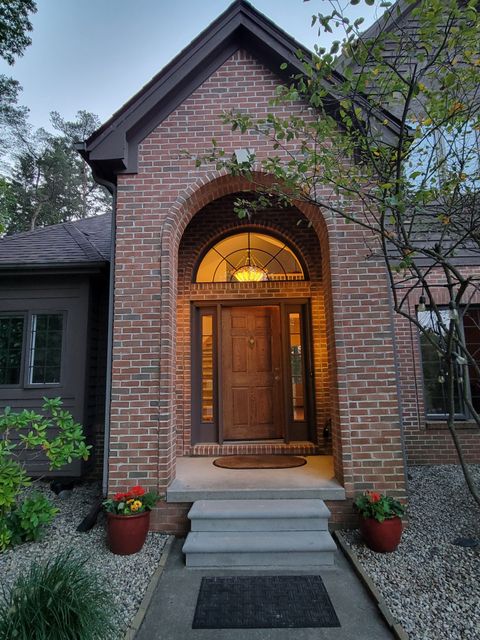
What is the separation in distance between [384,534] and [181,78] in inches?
204

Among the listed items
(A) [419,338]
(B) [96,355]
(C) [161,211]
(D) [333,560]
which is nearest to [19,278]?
(B) [96,355]

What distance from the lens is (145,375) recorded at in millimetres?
3742

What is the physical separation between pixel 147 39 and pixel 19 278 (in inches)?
299

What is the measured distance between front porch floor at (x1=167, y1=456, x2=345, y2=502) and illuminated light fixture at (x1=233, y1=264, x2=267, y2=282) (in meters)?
2.78

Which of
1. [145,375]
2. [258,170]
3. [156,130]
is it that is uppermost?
[156,130]

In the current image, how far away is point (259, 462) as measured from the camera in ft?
15.0

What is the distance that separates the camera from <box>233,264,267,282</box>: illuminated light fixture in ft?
18.0

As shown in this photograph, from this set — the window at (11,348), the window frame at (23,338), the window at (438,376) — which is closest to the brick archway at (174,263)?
the window at (438,376)

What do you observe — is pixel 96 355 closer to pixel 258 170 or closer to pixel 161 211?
pixel 161 211

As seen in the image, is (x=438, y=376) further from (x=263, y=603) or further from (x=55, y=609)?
(x=55, y=609)

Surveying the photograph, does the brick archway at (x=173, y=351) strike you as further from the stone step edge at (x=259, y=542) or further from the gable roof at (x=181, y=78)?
the stone step edge at (x=259, y=542)

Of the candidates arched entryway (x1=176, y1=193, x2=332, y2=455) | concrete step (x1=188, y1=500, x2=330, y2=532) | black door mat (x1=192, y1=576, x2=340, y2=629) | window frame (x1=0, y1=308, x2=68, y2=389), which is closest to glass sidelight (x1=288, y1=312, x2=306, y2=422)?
arched entryway (x1=176, y1=193, x2=332, y2=455)

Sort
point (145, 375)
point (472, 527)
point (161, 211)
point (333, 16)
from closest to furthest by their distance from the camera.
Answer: point (333, 16) → point (472, 527) → point (145, 375) → point (161, 211)

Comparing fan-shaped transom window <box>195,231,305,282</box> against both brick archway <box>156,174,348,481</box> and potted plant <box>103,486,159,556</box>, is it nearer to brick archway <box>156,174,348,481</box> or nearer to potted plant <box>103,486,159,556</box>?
brick archway <box>156,174,348,481</box>
